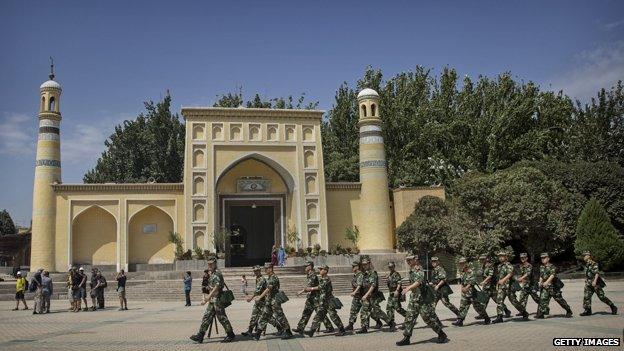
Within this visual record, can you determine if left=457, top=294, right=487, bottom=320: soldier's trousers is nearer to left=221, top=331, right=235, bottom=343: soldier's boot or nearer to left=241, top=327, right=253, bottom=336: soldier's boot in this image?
left=241, top=327, right=253, bottom=336: soldier's boot

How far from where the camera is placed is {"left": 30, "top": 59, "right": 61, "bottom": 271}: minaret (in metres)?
26.8

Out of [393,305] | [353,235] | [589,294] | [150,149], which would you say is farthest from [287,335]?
[150,149]

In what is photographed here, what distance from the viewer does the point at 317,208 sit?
1168 inches

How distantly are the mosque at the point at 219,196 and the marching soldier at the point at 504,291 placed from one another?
16.9 m

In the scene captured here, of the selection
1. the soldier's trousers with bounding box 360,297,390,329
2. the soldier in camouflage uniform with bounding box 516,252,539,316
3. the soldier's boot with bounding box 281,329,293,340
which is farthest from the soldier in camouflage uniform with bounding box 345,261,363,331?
the soldier in camouflage uniform with bounding box 516,252,539,316

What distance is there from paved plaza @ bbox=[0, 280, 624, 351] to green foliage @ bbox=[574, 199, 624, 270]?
971 centimetres

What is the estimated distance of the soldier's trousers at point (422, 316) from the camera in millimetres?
9234

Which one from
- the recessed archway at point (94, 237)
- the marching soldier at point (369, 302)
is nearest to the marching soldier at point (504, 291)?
the marching soldier at point (369, 302)

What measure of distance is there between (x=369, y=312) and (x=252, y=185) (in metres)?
19.9

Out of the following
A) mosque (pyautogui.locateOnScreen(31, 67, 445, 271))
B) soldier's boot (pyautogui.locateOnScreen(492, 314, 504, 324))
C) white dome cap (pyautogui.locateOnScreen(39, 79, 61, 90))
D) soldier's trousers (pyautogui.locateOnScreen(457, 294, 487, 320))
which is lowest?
soldier's boot (pyautogui.locateOnScreen(492, 314, 504, 324))

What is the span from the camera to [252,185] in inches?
1193

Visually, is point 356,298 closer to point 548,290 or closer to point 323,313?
point 323,313

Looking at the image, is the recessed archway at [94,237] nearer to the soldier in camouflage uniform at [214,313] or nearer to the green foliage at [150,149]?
the green foliage at [150,149]

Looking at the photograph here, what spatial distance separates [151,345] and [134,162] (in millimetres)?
34808
